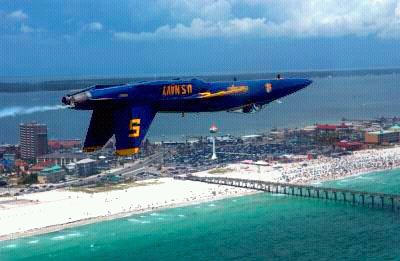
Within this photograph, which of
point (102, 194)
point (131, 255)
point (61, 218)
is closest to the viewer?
point (131, 255)

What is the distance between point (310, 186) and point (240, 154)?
63.3 ft

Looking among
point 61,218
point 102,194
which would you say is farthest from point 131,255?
point 102,194

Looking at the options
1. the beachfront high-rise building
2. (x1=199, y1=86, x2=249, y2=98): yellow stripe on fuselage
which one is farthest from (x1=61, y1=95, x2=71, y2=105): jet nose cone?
Answer: the beachfront high-rise building

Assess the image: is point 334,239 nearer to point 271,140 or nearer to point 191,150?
point 191,150

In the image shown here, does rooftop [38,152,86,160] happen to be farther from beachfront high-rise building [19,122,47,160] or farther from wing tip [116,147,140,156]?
wing tip [116,147,140,156]

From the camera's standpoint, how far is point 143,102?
35.8ft

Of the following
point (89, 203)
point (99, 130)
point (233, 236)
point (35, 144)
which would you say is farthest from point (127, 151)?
point (35, 144)

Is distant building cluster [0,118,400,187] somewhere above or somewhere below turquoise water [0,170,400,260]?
above

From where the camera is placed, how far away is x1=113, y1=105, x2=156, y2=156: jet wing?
425 inches

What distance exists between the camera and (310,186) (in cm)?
4912

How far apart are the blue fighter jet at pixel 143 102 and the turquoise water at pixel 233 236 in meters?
21.1

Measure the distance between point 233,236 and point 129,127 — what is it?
26191 millimetres

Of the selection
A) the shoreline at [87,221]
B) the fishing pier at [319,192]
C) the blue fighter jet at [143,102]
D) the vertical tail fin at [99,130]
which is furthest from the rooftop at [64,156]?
A: the blue fighter jet at [143,102]

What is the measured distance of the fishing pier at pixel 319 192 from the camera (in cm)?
4481
